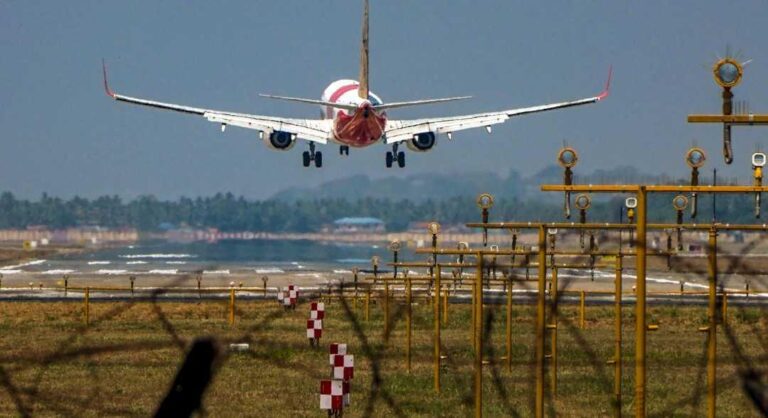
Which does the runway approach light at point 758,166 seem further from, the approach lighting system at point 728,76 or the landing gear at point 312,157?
the landing gear at point 312,157

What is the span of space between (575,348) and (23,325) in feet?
76.5

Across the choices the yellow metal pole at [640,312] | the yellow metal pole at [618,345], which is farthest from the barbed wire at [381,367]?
the yellow metal pole at [618,345]

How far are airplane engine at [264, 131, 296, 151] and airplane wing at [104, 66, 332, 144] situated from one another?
267 millimetres

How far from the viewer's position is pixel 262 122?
4181 inches

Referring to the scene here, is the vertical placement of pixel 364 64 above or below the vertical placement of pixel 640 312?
above

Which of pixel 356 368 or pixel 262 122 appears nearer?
pixel 356 368

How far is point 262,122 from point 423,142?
392 inches

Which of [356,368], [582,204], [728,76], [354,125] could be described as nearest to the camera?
[728,76]

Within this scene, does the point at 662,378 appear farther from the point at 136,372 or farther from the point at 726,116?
the point at 726,116

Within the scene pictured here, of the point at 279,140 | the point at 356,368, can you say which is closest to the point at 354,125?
the point at 279,140

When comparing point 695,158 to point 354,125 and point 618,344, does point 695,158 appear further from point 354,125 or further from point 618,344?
point 354,125

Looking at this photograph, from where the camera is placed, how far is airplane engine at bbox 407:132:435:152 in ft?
352

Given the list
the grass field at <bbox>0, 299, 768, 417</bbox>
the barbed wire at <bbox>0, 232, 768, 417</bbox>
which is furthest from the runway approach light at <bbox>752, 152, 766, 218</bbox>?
the grass field at <bbox>0, 299, 768, 417</bbox>

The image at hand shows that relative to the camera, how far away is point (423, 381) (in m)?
45.2
